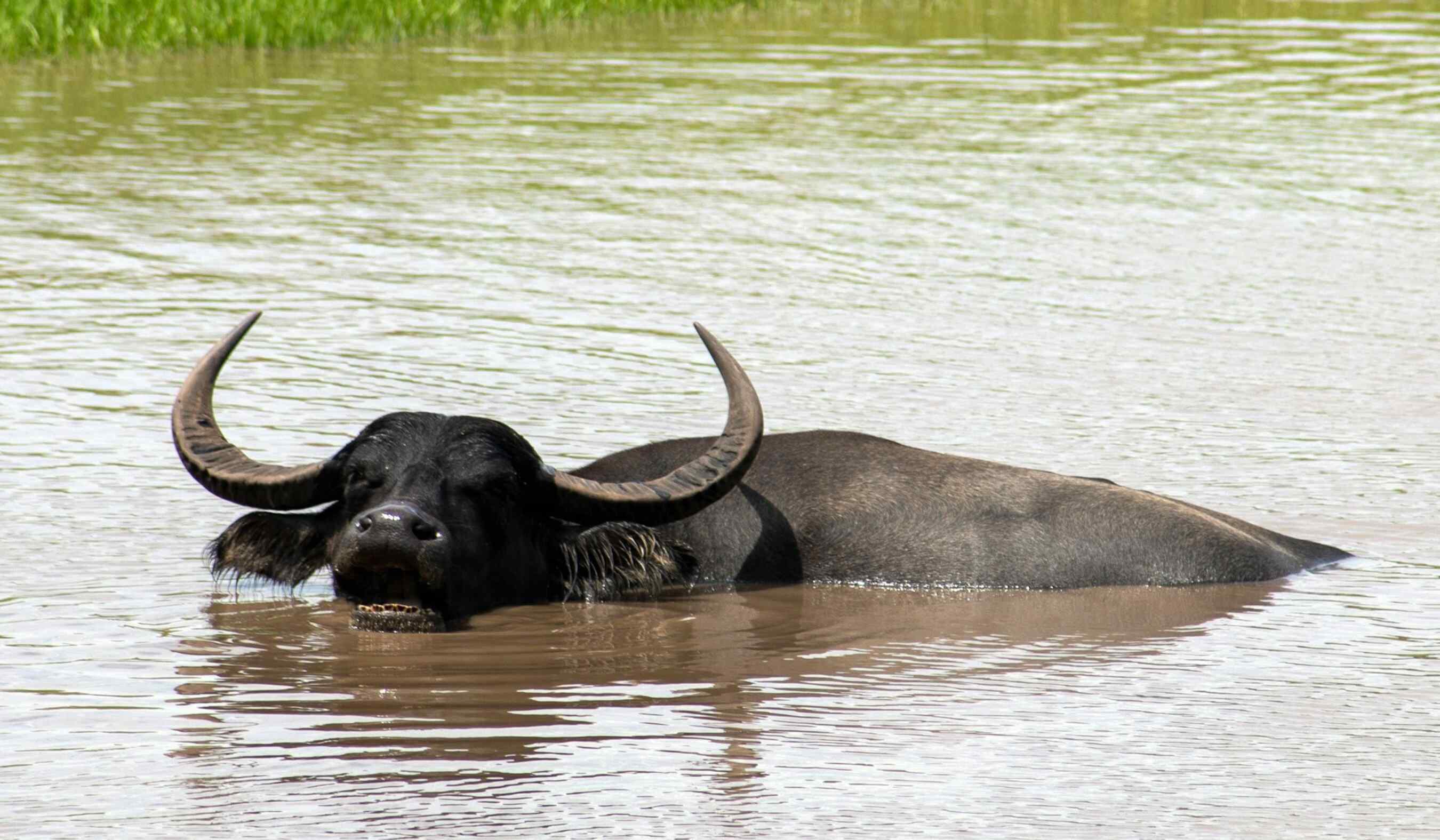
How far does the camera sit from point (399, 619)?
6.70m

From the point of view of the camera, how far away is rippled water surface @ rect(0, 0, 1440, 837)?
523 centimetres

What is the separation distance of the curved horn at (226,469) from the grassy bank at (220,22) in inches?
568

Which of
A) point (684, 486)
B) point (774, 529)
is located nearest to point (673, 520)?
point (684, 486)

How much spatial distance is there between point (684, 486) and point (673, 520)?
0.14 m

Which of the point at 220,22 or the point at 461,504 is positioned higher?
the point at 220,22

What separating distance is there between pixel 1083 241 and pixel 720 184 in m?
2.76

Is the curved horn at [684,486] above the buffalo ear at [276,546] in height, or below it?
above

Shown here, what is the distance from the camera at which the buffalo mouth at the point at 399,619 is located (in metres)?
6.70

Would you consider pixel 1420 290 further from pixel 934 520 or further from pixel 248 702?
pixel 248 702

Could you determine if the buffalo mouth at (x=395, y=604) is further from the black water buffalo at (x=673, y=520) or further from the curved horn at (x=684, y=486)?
the curved horn at (x=684, y=486)

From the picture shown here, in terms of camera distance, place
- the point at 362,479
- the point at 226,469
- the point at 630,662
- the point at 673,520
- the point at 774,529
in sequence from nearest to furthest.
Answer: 1. the point at 630,662
2. the point at 362,479
3. the point at 226,469
4. the point at 673,520
5. the point at 774,529

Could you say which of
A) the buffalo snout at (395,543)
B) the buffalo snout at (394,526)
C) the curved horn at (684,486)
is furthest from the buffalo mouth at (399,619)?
the curved horn at (684,486)

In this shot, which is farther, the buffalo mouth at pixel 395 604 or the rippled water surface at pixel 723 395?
the buffalo mouth at pixel 395 604

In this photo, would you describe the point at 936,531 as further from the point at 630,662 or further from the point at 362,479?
the point at 362,479
